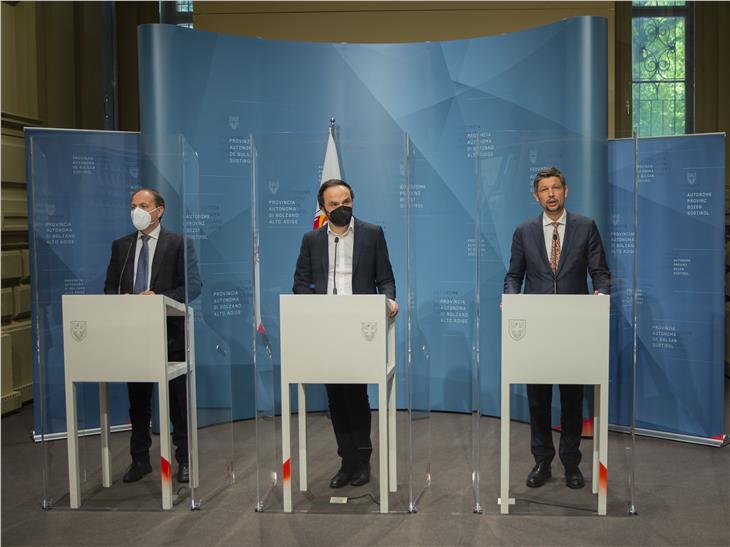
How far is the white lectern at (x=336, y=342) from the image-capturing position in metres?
3.45

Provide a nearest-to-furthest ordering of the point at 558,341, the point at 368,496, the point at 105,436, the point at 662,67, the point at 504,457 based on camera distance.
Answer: the point at 558,341 → the point at 504,457 → the point at 368,496 → the point at 105,436 → the point at 662,67

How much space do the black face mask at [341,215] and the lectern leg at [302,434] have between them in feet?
2.44

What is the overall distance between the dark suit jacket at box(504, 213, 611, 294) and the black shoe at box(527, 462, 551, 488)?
81 centimetres

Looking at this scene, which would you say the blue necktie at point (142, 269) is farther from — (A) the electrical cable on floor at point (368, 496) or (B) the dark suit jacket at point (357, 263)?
(A) the electrical cable on floor at point (368, 496)

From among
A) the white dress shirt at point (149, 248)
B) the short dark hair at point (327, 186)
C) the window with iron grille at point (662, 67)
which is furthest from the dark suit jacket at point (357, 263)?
the window with iron grille at point (662, 67)

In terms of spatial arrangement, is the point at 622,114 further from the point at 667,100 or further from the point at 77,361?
the point at 77,361

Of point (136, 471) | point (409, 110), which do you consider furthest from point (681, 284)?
point (136, 471)

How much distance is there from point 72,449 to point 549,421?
86.4 inches

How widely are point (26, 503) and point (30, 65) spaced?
3.52 m

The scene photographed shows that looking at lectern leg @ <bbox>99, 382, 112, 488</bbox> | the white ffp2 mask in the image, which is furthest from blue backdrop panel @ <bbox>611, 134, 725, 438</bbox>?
lectern leg @ <bbox>99, 382, 112, 488</bbox>

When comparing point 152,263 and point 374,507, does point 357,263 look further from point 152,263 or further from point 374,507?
point 374,507

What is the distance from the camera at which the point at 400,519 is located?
11.4 feet

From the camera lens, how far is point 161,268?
3652mm

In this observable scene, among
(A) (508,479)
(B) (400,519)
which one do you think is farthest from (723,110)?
(B) (400,519)
